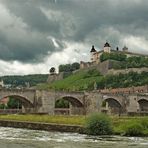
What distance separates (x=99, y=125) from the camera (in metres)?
48.8

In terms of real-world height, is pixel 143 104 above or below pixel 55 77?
below

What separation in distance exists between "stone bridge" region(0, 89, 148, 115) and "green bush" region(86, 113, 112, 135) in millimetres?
33709

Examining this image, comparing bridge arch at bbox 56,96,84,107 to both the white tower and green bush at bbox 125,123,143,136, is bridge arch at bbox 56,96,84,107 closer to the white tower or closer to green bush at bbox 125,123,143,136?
green bush at bbox 125,123,143,136

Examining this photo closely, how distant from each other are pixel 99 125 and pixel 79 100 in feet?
145

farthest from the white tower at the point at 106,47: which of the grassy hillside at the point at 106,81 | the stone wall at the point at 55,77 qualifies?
the grassy hillside at the point at 106,81

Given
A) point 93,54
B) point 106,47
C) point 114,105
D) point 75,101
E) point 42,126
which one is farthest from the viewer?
point 93,54

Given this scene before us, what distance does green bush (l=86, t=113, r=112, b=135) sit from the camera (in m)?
48.4

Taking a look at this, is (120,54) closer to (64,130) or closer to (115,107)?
(115,107)

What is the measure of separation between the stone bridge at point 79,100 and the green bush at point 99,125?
3371 cm

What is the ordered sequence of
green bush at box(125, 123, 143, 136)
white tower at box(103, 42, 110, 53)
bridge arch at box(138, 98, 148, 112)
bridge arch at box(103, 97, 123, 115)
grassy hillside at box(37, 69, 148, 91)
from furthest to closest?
1. white tower at box(103, 42, 110, 53)
2. grassy hillside at box(37, 69, 148, 91)
3. bridge arch at box(138, 98, 148, 112)
4. bridge arch at box(103, 97, 123, 115)
5. green bush at box(125, 123, 143, 136)

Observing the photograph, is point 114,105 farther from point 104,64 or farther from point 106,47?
point 106,47

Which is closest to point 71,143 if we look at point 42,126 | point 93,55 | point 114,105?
point 42,126

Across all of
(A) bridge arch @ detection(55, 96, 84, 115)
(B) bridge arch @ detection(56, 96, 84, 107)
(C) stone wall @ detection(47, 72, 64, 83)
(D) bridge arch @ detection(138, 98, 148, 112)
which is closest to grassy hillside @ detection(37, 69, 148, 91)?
(C) stone wall @ detection(47, 72, 64, 83)

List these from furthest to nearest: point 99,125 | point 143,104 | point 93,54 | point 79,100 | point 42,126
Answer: point 93,54
point 143,104
point 79,100
point 42,126
point 99,125
